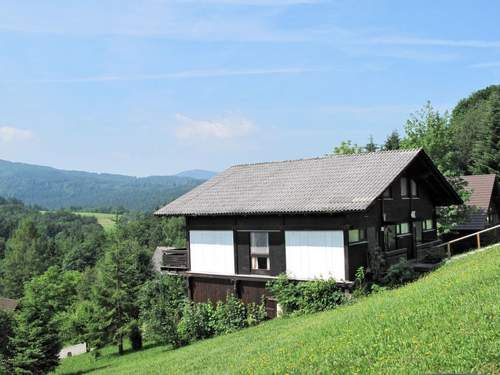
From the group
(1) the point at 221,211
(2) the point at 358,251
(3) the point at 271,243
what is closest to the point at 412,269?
(2) the point at 358,251

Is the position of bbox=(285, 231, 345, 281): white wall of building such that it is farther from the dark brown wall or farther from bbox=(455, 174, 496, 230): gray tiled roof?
bbox=(455, 174, 496, 230): gray tiled roof

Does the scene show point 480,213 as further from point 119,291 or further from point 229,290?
point 119,291

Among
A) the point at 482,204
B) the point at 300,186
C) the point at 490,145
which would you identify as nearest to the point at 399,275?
the point at 300,186

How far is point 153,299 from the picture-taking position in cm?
2900

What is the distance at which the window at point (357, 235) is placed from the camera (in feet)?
75.0

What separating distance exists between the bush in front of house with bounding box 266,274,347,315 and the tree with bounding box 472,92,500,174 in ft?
134

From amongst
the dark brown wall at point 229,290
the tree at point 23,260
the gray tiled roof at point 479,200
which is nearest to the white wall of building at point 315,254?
the dark brown wall at point 229,290

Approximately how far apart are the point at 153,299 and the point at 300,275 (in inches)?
383

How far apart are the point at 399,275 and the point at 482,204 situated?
21109 millimetres

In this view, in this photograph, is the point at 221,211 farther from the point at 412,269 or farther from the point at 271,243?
the point at 412,269

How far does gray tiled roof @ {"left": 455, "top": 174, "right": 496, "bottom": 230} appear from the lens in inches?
1497

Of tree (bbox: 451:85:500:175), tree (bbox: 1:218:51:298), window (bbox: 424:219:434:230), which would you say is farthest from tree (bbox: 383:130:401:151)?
tree (bbox: 1:218:51:298)

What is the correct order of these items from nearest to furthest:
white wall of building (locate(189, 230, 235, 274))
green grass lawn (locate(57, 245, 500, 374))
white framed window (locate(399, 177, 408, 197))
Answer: green grass lawn (locate(57, 245, 500, 374)), white wall of building (locate(189, 230, 235, 274)), white framed window (locate(399, 177, 408, 197))

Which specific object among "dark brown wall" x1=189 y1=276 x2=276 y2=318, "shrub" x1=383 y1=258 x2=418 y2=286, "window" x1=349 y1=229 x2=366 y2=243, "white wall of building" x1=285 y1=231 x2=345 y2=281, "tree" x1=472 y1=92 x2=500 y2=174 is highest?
"tree" x1=472 y1=92 x2=500 y2=174
